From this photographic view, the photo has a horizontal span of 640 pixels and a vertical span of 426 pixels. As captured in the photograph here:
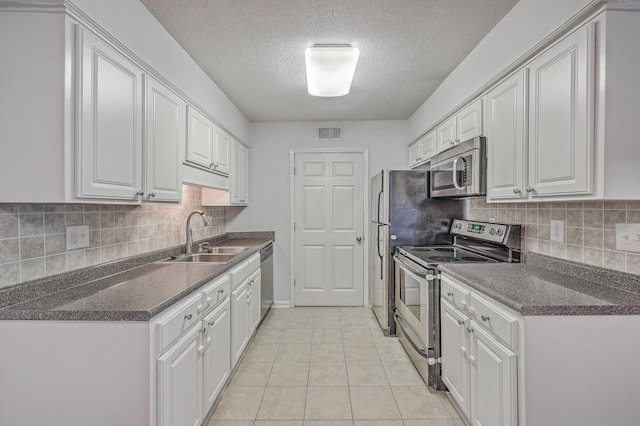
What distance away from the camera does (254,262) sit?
3.09m

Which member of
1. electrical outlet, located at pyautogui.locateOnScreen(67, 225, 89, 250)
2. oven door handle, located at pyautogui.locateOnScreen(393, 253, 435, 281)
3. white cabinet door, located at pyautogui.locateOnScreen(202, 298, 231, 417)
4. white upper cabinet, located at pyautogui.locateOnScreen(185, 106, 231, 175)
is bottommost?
white cabinet door, located at pyautogui.locateOnScreen(202, 298, 231, 417)

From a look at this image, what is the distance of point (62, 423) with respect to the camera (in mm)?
1273

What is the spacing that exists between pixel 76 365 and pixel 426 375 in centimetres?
210

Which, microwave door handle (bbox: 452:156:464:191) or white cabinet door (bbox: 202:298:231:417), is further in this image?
microwave door handle (bbox: 452:156:464:191)

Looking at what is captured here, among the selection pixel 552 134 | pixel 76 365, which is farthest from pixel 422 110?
pixel 76 365

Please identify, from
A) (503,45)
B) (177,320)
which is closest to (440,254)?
(503,45)

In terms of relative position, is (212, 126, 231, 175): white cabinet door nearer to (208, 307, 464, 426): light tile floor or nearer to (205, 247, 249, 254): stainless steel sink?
(205, 247, 249, 254): stainless steel sink

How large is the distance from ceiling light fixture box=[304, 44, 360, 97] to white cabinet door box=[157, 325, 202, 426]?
1.88 metres

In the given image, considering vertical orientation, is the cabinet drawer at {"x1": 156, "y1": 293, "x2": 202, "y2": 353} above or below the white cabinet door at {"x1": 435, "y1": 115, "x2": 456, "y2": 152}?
below

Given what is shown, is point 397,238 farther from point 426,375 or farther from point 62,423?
point 62,423

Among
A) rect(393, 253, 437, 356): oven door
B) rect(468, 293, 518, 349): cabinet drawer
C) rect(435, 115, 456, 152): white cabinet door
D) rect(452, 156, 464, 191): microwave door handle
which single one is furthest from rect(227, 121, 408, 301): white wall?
rect(468, 293, 518, 349): cabinet drawer

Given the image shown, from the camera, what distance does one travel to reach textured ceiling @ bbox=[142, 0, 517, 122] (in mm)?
1821

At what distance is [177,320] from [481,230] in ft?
7.38

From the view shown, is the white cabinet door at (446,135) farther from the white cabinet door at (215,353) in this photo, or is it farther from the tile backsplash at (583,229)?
the white cabinet door at (215,353)
